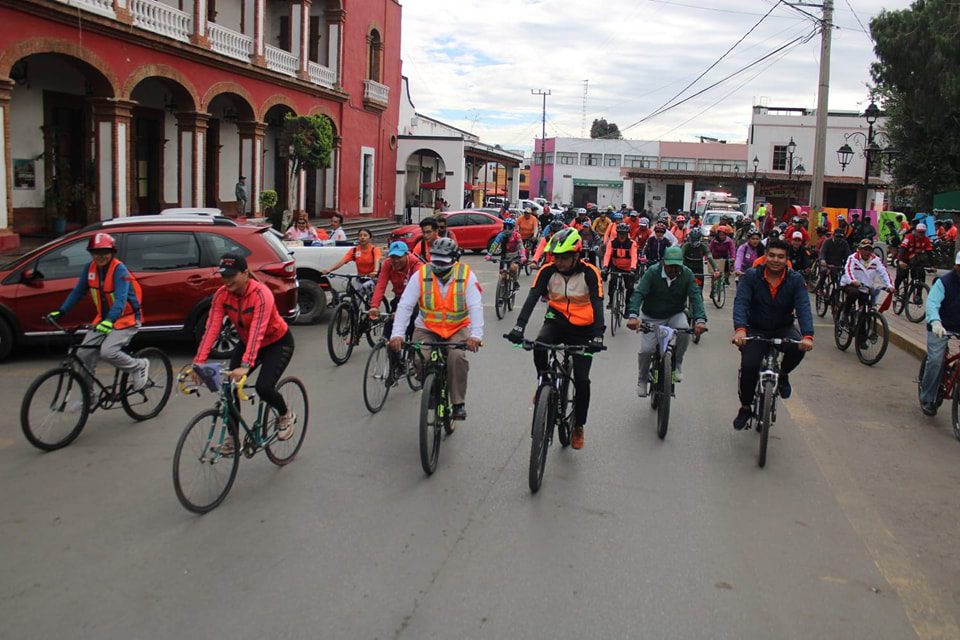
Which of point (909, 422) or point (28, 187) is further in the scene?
point (28, 187)

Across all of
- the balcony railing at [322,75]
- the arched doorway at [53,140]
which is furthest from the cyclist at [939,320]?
the balcony railing at [322,75]

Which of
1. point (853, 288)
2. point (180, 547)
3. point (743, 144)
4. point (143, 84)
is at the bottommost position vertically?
point (180, 547)

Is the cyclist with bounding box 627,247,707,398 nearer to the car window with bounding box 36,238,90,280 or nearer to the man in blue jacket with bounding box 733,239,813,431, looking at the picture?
the man in blue jacket with bounding box 733,239,813,431

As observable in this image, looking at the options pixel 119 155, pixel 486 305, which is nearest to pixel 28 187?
pixel 119 155

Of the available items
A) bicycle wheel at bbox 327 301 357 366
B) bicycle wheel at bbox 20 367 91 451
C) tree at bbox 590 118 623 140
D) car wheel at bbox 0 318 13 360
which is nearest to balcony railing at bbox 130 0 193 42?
car wheel at bbox 0 318 13 360

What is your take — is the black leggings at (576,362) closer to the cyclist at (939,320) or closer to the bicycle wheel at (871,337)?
the cyclist at (939,320)

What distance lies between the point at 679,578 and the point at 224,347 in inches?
299

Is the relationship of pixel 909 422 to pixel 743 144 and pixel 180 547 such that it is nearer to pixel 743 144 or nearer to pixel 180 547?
pixel 180 547

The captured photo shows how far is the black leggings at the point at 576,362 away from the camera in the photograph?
257 inches

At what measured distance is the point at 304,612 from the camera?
407 centimetres

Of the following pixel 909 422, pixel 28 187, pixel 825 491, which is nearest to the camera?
pixel 825 491

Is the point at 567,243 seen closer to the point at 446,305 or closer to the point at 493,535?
the point at 446,305

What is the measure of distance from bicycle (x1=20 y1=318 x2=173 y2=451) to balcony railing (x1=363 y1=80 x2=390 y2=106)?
27.3m

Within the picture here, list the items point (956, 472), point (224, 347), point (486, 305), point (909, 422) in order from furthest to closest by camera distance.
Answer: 1. point (486, 305)
2. point (224, 347)
3. point (909, 422)
4. point (956, 472)
